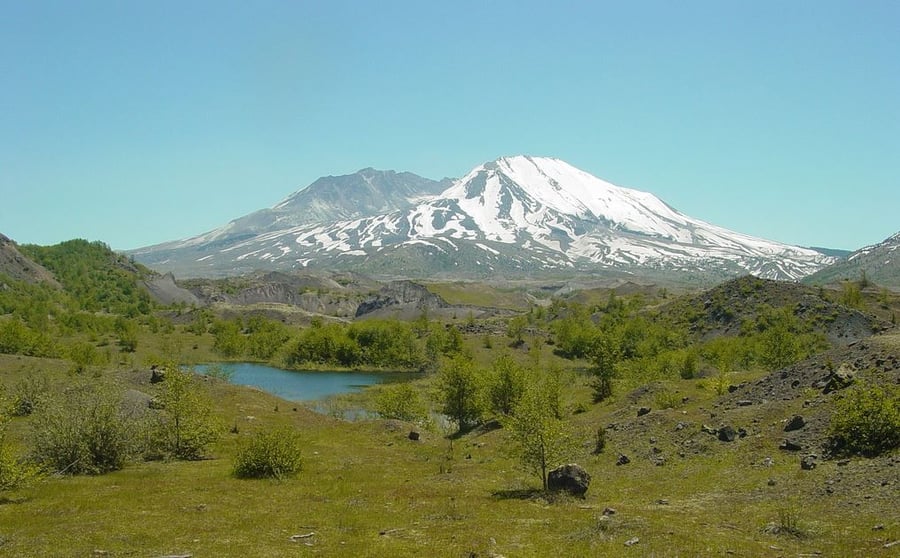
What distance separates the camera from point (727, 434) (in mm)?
37531

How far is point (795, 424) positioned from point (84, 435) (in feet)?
137

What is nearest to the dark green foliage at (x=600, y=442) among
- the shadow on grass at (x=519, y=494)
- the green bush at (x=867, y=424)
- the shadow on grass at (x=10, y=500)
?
the shadow on grass at (x=519, y=494)

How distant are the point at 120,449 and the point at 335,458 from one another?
49.4 ft

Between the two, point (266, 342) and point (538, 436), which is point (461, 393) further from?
point (266, 342)

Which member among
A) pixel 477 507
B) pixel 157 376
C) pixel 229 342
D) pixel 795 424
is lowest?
pixel 477 507

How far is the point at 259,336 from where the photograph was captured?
166 metres

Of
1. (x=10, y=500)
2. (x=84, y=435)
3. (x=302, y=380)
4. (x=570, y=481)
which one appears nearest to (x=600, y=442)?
(x=570, y=481)

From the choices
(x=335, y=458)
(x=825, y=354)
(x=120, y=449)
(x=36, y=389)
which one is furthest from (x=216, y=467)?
(x=825, y=354)

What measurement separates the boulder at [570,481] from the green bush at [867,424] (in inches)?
496

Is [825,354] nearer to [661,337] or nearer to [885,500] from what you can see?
[885,500]

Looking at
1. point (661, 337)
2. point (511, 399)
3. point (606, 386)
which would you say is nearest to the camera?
point (511, 399)

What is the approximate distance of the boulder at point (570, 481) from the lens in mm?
31391

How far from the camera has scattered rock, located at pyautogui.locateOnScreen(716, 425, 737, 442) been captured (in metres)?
37.4

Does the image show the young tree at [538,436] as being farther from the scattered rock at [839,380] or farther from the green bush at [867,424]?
the scattered rock at [839,380]
